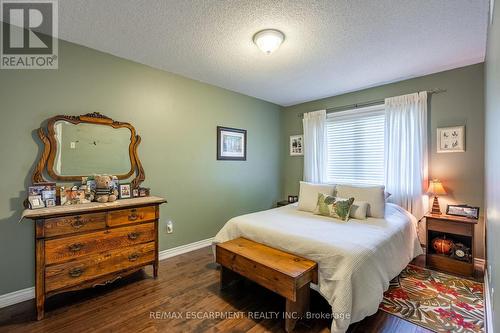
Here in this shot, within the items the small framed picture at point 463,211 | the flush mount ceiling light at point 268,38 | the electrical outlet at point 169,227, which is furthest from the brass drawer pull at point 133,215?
the small framed picture at point 463,211

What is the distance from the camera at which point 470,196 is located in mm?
2783

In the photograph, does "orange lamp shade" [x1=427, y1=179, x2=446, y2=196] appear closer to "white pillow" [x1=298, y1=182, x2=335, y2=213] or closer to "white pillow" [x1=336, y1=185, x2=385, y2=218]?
"white pillow" [x1=336, y1=185, x2=385, y2=218]

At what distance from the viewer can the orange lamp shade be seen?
9.15ft

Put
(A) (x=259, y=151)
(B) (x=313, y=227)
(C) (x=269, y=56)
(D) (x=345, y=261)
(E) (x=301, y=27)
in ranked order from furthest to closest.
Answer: (A) (x=259, y=151)
(C) (x=269, y=56)
(B) (x=313, y=227)
(E) (x=301, y=27)
(D) (x=345, y=261)

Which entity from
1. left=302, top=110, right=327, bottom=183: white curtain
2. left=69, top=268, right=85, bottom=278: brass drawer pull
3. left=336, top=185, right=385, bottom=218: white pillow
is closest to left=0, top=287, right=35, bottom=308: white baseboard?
left=69, top=268, right=85, bottom=278: brass drawer pull

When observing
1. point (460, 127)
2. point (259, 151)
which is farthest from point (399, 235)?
point (259, 151)

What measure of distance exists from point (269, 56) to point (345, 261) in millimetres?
2279

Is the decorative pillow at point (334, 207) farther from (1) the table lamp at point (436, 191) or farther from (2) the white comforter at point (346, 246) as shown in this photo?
(1) the table lamp at point (436, 191)

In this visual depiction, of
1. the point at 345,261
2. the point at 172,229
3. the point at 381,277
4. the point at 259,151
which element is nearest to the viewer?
the point at 345,261

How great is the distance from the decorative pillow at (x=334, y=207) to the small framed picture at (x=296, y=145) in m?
1.64

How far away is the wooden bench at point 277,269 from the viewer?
5.59ft

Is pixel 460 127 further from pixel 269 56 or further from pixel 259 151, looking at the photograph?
pixel 259 151

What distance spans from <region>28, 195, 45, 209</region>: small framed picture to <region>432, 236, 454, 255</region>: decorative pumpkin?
422 centimetres

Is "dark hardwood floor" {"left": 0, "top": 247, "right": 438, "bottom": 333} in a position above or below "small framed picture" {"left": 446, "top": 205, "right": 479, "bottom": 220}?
below
